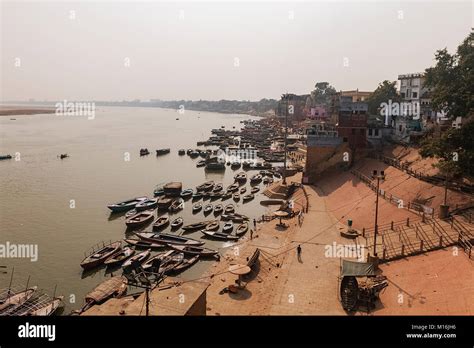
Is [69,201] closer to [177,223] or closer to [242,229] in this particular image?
[177,223]

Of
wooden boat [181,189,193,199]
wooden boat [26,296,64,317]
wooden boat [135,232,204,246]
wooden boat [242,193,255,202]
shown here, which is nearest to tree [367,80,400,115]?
wooden boat [242,193,255,202]

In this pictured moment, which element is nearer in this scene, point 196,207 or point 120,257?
point 120,257

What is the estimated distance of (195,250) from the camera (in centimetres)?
3581

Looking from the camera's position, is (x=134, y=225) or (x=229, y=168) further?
(x=229, y=168)

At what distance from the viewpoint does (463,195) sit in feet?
109

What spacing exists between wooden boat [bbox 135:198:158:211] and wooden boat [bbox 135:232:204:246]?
33.1 feet

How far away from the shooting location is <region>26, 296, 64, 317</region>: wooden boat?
969 inches

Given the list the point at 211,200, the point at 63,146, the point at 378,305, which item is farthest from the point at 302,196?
the point at 63,146

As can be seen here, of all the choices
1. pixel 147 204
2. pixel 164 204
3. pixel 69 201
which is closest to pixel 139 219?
pixel 164 204

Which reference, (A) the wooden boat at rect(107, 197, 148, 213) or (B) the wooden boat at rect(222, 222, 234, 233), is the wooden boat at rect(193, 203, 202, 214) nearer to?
(B) the wooden boat at rect(222, 222, 234, 233)

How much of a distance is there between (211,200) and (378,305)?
1416 inches

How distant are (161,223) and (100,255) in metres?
10.1
